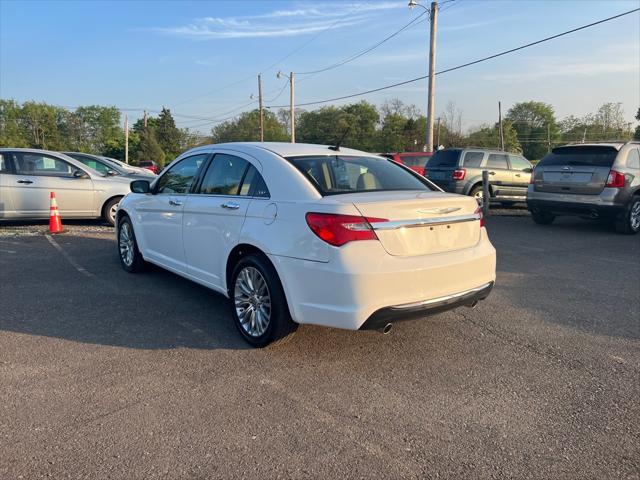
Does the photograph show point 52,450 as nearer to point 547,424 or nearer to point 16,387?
point 16,387

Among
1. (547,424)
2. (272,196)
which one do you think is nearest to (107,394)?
(272,196)

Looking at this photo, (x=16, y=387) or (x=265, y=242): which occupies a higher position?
(x=265, y=242)

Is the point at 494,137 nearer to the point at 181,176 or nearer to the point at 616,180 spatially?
the point at 616,180

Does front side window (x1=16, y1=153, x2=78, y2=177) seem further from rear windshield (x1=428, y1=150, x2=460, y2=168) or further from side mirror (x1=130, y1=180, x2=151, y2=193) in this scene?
rear windshield (x1=428, y1=150, x2=460, y2=168)

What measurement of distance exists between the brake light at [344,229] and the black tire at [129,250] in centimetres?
356

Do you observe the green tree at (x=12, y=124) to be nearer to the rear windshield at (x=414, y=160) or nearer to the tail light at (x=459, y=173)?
the rear windshield at (x=414, y=160)

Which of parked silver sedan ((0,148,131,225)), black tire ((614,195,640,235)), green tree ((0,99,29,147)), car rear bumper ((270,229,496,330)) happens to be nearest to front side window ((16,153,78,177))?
parked silver sedan ((0,148,131,225))

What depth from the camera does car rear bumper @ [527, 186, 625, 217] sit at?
32.2ft

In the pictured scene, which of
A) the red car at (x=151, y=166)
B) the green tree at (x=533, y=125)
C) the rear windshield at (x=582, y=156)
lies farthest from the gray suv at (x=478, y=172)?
the green tree at (x=533, y=125)

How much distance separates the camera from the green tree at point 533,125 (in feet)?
277

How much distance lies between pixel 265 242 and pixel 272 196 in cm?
37

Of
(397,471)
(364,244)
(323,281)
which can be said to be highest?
(364,244)

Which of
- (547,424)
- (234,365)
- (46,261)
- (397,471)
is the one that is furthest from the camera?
(46,261)

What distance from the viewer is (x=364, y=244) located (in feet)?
11.2
